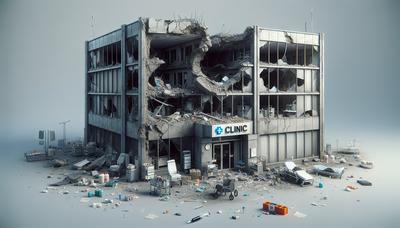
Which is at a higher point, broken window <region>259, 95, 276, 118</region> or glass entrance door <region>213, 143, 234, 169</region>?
broken window <region>259, 95, 276, 118</region>

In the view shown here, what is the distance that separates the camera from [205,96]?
3039 cm

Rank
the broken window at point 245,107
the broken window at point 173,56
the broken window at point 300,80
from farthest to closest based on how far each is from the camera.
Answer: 1. the broken window at point 173,56
2. the broken window at point 300,80
3. the broken window at point 245,107

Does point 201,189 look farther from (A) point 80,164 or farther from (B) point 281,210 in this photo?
(A) point 80,164

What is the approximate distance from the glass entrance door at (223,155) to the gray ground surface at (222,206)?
4.02 m

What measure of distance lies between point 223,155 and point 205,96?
16.3 ft

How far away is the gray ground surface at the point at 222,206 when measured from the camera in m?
18.5

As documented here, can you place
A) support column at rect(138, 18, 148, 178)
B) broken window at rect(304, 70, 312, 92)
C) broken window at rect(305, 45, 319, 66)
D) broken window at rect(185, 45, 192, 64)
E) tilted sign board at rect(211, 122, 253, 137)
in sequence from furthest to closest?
broken window at rect(305, 45, 319, 66)
broken window at rect(304, 70, 312, 92)
broken window at rect(185, 45, 192, 64)
tilted sign board at rect(211, 122, 253, 137)
support column at rect(138, 18, 148, 178)

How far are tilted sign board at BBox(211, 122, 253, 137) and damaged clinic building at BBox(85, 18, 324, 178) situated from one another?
7 cm

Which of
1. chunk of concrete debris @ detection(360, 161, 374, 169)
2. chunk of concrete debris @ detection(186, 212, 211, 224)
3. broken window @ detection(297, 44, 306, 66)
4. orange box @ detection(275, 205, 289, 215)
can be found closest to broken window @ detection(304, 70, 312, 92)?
broken window @ detection(297, 44, 306, 66)

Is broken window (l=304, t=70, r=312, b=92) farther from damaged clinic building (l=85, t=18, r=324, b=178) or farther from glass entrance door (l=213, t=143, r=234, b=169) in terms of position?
glass entrance door (l=213, t=143, r=234, b=169)

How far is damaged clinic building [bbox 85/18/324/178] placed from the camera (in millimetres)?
27719

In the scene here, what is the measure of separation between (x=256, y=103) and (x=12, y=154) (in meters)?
22.7

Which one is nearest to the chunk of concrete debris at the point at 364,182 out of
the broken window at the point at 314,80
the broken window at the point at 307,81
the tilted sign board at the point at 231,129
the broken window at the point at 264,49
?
the tilted sign board at the point at 231,129

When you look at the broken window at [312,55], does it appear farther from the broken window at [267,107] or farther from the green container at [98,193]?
the green container at [98,193]
